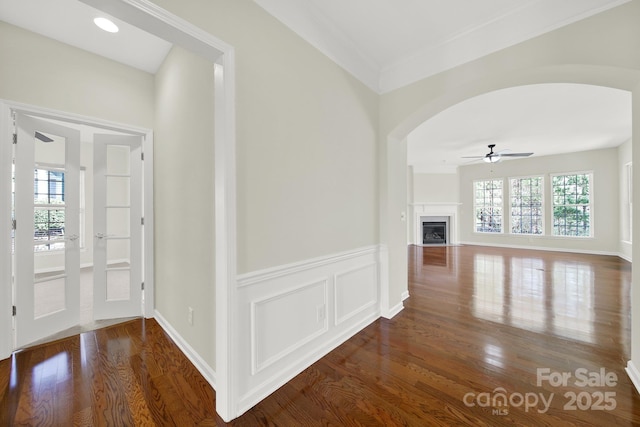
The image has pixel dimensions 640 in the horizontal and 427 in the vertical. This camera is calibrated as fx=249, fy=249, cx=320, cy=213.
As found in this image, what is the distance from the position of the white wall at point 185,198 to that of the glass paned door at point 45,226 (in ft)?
2.57

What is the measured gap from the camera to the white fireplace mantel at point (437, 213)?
8.76 metres

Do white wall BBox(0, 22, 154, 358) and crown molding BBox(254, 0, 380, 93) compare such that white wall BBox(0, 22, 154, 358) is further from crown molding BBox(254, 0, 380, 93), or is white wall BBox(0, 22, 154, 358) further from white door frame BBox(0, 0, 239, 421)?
crown molding BBox(254, 0, 380, 93)

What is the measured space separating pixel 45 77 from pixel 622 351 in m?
5.60

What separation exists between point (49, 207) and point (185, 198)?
5.21 feet

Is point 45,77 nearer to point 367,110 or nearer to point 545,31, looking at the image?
point 367,110

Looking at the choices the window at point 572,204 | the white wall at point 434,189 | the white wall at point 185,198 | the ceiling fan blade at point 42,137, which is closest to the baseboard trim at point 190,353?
the white wall at point 185,198

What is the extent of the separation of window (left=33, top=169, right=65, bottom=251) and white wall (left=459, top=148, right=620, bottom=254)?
9.96 m

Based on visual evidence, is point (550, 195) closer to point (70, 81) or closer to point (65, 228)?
point (70, 81)

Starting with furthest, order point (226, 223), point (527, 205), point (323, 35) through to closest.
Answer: point (527, 205) → point (323, 35) → point (226, 223)

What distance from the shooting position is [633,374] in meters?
1.77

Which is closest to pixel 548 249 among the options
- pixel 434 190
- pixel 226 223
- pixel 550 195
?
pixel 550 195

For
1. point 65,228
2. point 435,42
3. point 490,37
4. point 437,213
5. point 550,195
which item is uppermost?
point 435,42

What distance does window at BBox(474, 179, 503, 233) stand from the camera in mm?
8242

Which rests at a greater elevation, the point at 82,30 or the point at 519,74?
the point at 82,30
